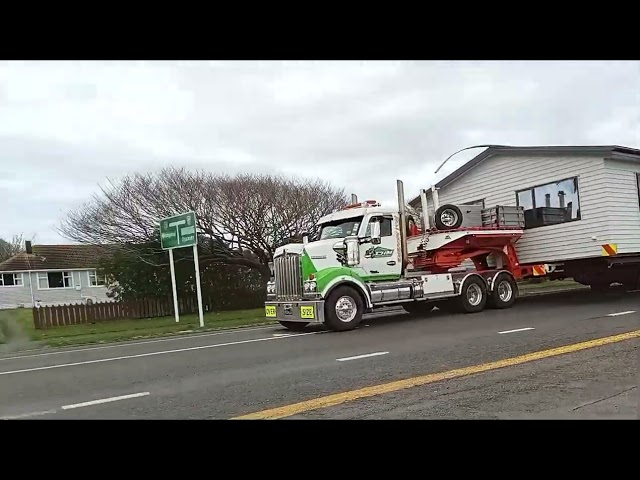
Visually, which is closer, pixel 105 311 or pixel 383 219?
pixel 383 219

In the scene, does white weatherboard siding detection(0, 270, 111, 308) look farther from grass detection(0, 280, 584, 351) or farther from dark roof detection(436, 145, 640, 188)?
dark roof detection(436, 145, 640, 188)

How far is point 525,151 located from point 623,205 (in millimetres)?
2953

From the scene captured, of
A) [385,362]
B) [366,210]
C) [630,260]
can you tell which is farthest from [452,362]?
[630,260]

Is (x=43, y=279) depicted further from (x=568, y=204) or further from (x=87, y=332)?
(x=568, y=204)

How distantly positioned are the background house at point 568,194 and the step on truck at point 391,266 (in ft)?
2.12

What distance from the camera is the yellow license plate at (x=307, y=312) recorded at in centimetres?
1239

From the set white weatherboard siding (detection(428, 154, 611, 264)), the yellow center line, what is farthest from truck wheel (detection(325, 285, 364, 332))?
the yellow center line

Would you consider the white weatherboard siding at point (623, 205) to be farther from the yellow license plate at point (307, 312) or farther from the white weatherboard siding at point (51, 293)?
the white weatherboard siding at point (51, 293)

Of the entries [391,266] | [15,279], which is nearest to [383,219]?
[391,266]

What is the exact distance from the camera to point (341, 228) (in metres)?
14.0

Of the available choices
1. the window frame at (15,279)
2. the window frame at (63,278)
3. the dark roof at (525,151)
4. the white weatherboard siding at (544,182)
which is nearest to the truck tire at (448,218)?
the white weatherboard siding at (544,182)

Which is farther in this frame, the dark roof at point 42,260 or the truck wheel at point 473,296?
the dark roof at point 42,260

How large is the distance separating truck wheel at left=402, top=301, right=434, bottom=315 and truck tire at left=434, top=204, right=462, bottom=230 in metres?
2.14

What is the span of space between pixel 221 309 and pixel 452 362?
20.4 m
